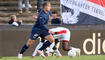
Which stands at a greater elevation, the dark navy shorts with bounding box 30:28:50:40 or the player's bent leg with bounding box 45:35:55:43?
the dark navy shorts with bounding box 30:28:50:40

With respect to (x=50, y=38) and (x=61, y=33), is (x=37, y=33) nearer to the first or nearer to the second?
(x=50, y=38)

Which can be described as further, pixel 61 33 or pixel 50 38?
pixel 61 33

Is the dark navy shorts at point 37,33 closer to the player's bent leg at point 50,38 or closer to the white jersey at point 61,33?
the player's bent leg at point 50,38

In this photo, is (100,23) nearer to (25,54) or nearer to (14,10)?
(25,54)

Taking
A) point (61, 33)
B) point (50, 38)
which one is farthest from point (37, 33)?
point (61, 33)

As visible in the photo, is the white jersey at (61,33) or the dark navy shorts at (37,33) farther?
the white jersey at (61,33)

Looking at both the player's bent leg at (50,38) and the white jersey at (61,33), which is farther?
the white jersey at (61,33)

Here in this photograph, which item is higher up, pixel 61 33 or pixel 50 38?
pixel 61 33

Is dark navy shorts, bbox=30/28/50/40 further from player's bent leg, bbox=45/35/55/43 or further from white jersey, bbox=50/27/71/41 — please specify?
white jersey, bbox=50/27/71/41

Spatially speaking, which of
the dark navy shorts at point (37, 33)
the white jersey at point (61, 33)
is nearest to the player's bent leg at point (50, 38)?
the dark navy shorts at point (37, 33)

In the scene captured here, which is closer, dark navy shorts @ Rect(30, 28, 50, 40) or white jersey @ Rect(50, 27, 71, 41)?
dark navy shorts @ Rect(30, 28, 50, 40)

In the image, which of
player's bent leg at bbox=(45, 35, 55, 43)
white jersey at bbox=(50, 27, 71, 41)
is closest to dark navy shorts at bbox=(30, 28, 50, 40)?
player's bent leg at bbox=(45, 35, 55, 43)

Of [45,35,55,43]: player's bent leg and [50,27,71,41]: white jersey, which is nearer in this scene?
[45,35,55,43]: player's bent leg

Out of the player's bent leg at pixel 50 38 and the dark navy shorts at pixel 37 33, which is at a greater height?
the dark navy shorts at pixel 37 33
